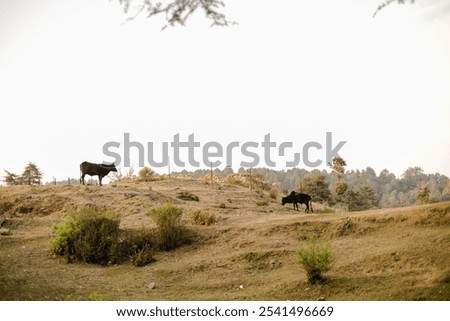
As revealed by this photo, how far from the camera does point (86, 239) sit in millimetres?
9023

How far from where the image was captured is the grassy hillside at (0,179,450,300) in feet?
21.4

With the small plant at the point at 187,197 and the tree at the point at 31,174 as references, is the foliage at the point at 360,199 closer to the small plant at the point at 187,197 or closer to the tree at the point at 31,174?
the small plant at the point at 187,197

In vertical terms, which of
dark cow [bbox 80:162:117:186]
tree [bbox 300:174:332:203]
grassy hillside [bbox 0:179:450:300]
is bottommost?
grassy hillside [bbox 0:179:450:300]

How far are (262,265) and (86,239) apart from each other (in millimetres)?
3866

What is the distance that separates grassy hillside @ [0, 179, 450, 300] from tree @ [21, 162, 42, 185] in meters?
18.3

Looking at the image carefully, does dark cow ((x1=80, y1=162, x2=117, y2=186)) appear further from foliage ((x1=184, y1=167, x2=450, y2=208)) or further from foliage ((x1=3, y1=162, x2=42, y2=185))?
foliage ((x1=184, y1=167, x2=450, y2=208))

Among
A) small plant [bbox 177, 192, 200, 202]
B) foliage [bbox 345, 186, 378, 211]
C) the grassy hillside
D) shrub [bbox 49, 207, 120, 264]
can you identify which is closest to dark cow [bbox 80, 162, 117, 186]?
small plant [bbox 177, 192, 200, 202]

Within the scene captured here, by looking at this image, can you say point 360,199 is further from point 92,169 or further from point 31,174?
point 31,174

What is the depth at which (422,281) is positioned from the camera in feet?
20.1

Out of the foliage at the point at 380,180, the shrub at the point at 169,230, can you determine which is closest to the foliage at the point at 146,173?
the shrub at the point at 169,230

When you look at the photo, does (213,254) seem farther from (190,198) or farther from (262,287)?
(190,198)

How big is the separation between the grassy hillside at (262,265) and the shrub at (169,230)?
293mm


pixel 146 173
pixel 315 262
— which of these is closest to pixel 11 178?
pixel 146 173
